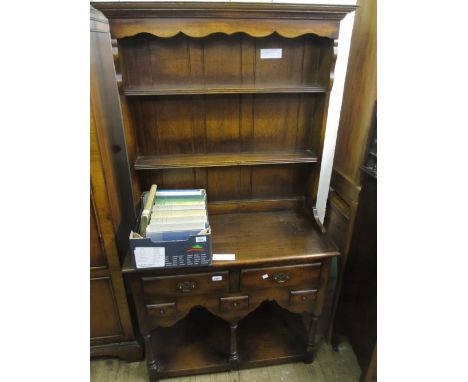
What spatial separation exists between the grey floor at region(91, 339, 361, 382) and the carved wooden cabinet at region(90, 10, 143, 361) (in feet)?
0.25

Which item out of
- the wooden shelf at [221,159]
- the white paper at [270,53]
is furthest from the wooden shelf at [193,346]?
the white paper at [270,53]

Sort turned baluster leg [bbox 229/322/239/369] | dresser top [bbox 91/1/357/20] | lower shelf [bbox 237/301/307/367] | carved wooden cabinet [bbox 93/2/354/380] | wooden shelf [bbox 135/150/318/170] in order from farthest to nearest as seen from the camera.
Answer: lower shelf [bbox 237/301/307/367] → turned baluster leg [bbox 229/322/239/369] → wooden shelf [bbox 135/150/318/170] → carved wooden cabinet [bbox 93/2/354/380] → dresser top [bbox 91/1/357/20]

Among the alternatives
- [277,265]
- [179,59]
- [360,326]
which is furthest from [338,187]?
[179,59]

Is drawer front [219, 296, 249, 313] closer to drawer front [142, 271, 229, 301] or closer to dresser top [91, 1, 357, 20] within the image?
drawer front [142, 271, 229, 301]

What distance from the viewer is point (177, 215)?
1284 mm

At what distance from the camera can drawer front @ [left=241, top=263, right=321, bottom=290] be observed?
4.33 feet

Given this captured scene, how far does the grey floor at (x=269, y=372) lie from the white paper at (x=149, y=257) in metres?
0.80

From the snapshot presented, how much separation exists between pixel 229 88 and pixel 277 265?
818 mm

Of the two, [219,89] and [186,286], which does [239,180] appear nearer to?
[219,89]

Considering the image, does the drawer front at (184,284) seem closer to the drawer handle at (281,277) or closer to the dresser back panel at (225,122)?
the drawer handle at (281,277)

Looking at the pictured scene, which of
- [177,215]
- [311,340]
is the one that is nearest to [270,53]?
[177,215]

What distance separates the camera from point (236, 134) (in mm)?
1493

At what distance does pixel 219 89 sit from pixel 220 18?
0.88ft

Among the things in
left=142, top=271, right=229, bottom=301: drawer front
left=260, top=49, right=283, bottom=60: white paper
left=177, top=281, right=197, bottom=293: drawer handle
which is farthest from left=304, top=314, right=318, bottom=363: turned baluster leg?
left=260, top=49, right=283, bottom=60: white paper
